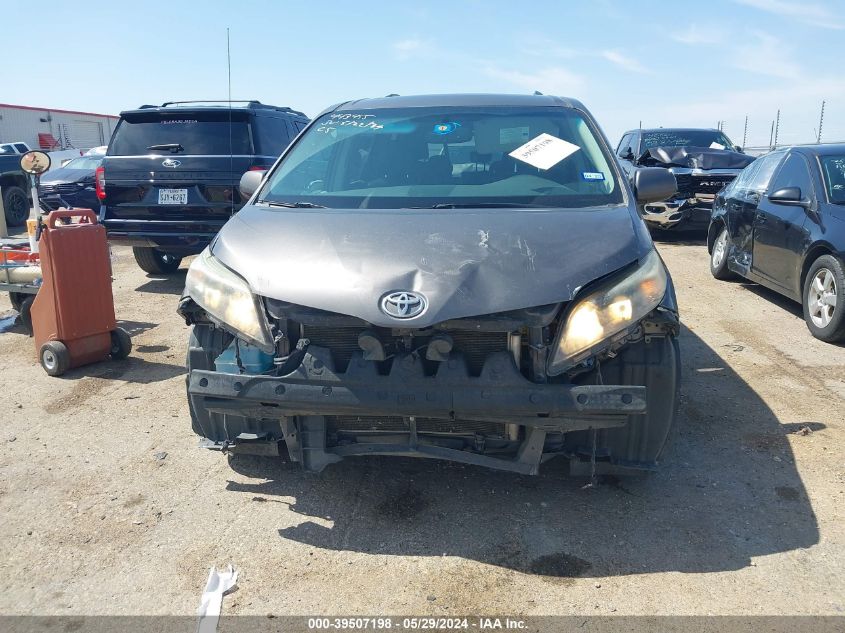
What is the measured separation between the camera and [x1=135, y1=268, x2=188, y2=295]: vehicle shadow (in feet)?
27.0

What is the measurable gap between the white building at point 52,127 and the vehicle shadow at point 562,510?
2841cm

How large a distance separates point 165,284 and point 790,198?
695cm

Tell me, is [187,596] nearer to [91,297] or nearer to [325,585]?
[325,585]

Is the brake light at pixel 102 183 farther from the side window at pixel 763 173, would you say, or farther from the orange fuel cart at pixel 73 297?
the side window at pixel 763 173

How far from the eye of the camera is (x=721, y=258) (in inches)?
328

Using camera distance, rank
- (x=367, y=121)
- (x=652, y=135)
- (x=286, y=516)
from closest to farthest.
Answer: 1. (x=286, y=516)
2. (x=367, y=121)
3. (x=652, y=135)

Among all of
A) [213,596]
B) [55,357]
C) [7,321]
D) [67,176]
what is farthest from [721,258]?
[67,176]

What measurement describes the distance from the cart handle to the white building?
25272 millimetres

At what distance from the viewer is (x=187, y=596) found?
2.65m

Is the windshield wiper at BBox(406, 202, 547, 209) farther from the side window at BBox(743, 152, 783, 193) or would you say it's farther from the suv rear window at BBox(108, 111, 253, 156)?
the side window at BBox(743, 152, 783, 193)

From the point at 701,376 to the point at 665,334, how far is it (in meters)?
2.42

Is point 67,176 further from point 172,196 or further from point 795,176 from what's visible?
point 795,176

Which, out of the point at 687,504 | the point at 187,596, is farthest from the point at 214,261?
the point at 687,504

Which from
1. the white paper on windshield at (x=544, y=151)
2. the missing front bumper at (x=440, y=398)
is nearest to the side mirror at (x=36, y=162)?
the missing front bumper at (x=440, y=398)
